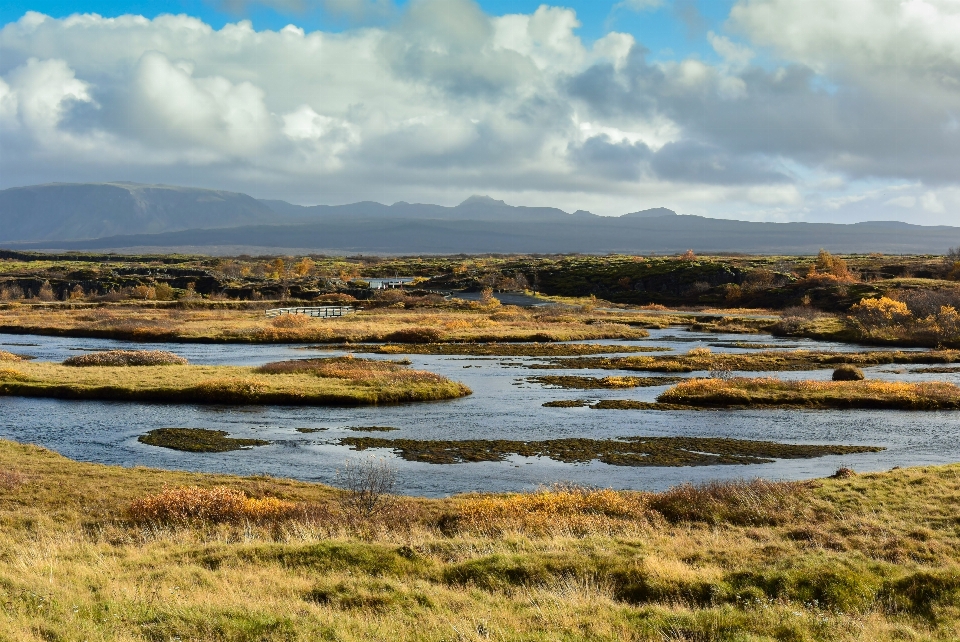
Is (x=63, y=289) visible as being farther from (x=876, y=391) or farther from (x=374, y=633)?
(x=374, y=633)

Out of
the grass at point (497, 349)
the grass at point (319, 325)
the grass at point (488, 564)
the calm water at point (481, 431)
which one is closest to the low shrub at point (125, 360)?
the calm water at point (481, 431)

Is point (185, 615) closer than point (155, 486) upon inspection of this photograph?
Yes

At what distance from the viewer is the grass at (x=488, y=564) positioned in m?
13.5

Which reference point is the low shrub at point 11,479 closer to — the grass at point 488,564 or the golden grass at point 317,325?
the grass at point 488,564

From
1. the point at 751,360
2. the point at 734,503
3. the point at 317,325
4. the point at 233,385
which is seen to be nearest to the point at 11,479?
the point at 734,503

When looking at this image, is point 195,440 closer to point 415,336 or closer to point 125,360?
point 125,360

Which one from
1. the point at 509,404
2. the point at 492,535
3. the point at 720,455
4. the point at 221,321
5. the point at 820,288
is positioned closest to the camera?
the point at 492,535

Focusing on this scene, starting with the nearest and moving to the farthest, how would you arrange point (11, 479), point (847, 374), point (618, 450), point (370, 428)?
point (11, 479), point (618, 450), point (370, 428), point (847, 374)

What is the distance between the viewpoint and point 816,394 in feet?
172

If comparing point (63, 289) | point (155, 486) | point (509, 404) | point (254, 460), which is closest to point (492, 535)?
point (155, 486)

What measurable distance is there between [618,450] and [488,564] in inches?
838

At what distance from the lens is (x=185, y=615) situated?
13305mm

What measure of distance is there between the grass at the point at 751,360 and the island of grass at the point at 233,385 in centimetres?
1799

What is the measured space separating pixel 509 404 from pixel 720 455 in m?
16.3
